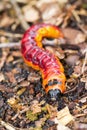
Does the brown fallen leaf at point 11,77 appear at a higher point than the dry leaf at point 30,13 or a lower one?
lower

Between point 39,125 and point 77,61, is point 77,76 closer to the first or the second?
point 77,61

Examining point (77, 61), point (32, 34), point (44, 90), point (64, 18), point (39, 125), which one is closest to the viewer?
point (39, 125)

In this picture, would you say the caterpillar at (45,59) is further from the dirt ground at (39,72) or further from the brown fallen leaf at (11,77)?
the brown fallen leaf at (11,77)

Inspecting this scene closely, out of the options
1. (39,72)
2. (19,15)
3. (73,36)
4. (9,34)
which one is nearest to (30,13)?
(19,15)

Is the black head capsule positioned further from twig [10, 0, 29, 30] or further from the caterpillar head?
twig [10, 0, 29, 30]

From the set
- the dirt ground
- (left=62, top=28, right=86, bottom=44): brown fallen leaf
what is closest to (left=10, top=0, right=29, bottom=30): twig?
the dirt ground

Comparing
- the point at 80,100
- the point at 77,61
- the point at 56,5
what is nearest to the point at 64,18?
the point at 56,5

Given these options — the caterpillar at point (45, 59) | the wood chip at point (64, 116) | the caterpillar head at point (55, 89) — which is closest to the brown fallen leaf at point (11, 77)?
the caterpillar at point (45, 59)

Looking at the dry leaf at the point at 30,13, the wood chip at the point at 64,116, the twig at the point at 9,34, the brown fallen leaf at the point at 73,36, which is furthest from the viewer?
the dry leaf at the point at 30,13

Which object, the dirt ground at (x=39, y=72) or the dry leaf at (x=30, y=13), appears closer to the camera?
the dirt ground at (x=39, y=72)
